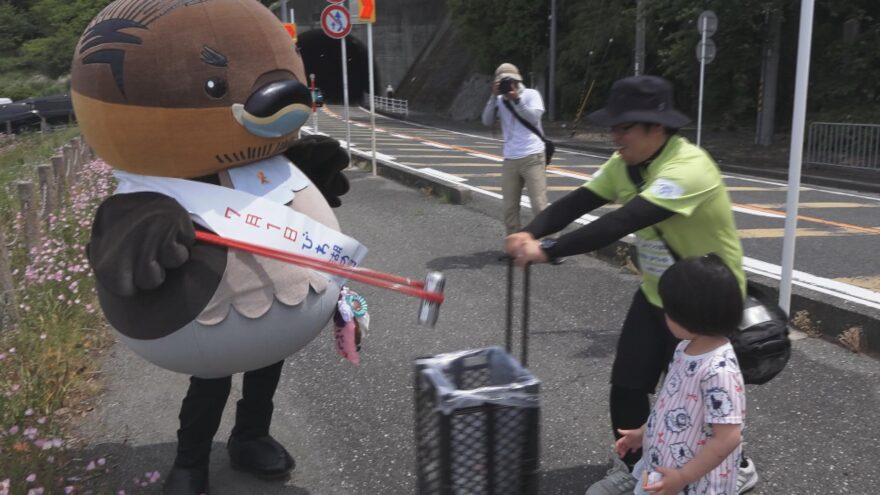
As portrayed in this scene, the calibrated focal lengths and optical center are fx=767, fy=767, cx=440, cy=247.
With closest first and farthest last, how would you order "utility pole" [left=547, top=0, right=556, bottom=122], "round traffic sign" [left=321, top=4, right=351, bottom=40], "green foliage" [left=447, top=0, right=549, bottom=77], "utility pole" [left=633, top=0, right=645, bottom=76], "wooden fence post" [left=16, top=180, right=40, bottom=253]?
"wooden fence post" [left=16, top=180, right=40, bottom=253]
"round traffic sign" [left=321, top=4, right=351, bottom=40]
"utility pole" [left=633, top=0, right=645, bottom=76]
"utility pole" [left=547, top=0, right=556, bottom=122]
"green foliage" [left=447, top=0, right=549, bottom=77]

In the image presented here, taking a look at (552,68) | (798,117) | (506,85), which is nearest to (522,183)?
(506,85)

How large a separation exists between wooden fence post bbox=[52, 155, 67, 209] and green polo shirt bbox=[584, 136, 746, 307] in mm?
5926

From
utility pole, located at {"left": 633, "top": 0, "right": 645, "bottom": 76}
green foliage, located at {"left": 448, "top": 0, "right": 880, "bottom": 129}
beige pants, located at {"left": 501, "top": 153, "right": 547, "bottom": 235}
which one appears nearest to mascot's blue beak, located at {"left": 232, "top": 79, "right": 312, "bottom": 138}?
beige pants, located at {"left": 501, "top": 153, "right": 547, "bottom": 235}

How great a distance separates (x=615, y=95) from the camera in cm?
252

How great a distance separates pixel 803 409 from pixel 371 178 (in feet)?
29.4

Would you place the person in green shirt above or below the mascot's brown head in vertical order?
below

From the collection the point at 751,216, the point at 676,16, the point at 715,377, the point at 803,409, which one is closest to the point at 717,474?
the point at 715,377

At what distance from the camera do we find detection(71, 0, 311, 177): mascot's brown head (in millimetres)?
2510

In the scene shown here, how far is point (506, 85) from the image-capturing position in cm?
621

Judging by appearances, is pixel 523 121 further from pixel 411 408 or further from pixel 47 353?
pixel 47 353

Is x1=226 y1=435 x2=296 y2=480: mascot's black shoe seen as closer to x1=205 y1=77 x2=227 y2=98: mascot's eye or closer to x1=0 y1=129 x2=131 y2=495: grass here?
x1=0 y1=129 x2=131 y2=495: grass

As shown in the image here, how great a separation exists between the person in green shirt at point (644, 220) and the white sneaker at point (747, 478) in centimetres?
46

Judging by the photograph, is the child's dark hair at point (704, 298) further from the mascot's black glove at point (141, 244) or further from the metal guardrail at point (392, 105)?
the metal guardrail at point (392, 105)

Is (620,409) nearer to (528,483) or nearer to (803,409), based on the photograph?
(528,483)
